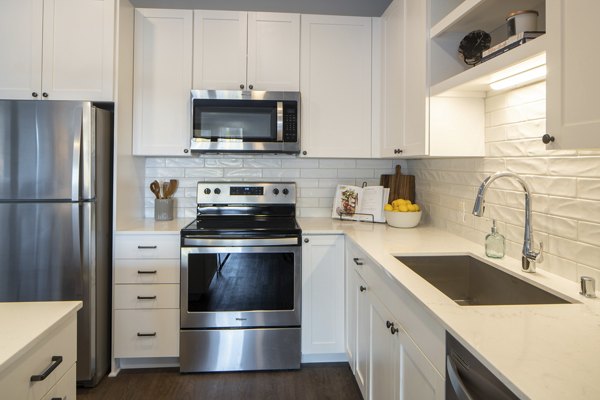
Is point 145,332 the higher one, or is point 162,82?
point 162,82

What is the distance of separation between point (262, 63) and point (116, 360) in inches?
83.8

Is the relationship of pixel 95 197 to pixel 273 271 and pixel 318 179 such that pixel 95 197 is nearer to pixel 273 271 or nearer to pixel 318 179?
pixel 273 271

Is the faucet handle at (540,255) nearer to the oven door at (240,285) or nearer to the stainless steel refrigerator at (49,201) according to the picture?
the oven door at (240,285)

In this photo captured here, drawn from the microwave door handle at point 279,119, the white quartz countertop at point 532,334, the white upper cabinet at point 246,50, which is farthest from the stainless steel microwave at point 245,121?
the white quartz countertop at point 532,334

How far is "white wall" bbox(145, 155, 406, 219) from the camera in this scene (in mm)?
2922

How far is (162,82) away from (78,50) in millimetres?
505

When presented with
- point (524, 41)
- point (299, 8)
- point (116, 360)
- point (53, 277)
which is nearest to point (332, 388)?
point (116, 360)

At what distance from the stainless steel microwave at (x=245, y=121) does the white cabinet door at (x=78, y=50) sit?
55 cm

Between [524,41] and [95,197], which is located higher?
[524,41]

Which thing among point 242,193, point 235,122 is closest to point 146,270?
point 242,193

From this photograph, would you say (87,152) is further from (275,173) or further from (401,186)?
(401,186)

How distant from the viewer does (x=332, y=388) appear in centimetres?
228

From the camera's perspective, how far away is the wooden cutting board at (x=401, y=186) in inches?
Result: 110

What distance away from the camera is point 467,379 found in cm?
88
